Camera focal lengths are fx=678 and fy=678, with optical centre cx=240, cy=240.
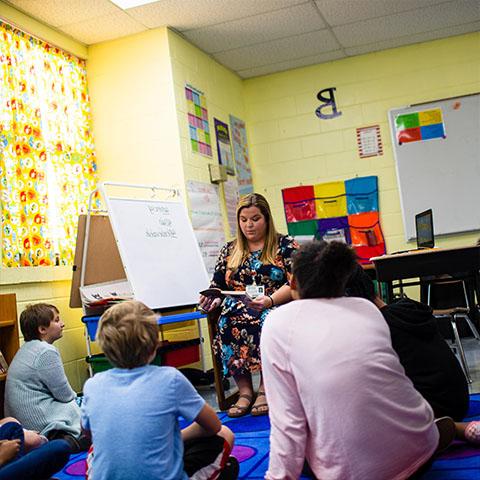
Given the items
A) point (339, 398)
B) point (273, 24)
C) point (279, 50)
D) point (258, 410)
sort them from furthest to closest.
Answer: point (279, 50), point (273, 24), point (258, 410), point (339, 398)

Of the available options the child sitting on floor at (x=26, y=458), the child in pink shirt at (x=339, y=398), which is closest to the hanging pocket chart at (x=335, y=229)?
the child sitting on floor at (x=26, y=458)

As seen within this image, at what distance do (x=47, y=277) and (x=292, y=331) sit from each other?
2811 millimetres

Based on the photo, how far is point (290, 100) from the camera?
626 cm

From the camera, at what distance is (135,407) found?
5.64 ft

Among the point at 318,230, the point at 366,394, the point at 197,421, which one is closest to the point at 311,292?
the point at 366,394

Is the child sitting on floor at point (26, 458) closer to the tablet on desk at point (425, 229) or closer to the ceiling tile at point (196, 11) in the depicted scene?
the tablet on desk at point (425, 229)

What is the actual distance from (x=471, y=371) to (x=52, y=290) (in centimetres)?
255

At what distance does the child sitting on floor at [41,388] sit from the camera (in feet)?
9.55

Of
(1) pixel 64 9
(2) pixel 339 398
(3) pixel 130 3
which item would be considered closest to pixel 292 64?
(3) pixel 130 3

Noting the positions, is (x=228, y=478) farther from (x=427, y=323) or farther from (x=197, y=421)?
(x=427, y=323)

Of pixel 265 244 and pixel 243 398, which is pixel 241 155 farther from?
pixel 243 398

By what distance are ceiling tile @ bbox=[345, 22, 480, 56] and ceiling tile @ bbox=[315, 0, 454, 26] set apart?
0.62 m

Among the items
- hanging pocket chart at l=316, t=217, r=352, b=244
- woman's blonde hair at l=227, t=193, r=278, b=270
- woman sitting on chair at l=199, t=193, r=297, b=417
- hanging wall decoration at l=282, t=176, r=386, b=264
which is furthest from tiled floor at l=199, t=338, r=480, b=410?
hanging pocket chart at l=316, t=217, r=352, b=244

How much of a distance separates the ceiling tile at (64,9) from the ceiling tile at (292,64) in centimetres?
186
